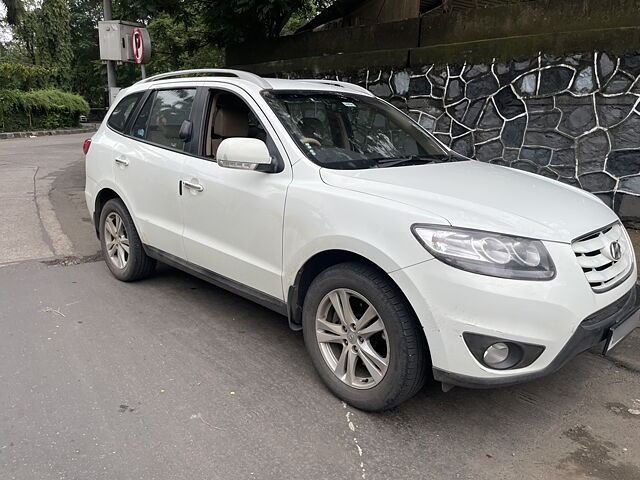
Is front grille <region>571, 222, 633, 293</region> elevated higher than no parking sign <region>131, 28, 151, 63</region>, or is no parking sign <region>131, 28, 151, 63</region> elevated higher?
no parking sign <region>131, 28, 151, 63</region>

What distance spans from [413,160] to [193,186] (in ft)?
5.09

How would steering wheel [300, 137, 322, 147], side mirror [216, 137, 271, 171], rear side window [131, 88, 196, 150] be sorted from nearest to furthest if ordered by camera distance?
side mirror [216, 137, 271, 171], steering wheel [300, 137, 322, 147], rear side window [131, 88, 196, 150]

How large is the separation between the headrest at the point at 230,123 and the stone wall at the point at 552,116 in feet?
13.3

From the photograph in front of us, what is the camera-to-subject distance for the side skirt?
3305 millimetres

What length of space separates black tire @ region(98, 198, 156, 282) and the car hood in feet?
7.47

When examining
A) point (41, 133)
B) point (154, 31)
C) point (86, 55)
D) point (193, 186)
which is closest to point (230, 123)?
point (193, 186)

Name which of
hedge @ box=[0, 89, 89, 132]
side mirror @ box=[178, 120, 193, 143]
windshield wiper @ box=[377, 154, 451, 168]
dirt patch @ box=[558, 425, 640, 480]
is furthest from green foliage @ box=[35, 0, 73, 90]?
dirt patch @ box=[558, 425, 640, 480]

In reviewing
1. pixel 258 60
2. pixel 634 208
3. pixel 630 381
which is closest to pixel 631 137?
pixel 634 208

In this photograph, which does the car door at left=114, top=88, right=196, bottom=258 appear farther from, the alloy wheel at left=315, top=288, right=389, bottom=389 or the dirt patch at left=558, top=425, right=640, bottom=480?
the dirt patch at left=558, top=425, right=640, bottom=480

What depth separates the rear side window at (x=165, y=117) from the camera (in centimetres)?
407

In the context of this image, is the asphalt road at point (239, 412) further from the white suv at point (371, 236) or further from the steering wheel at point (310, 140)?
the steering wheel at point (310, 140)

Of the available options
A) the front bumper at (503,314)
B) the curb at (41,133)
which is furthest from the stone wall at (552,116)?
the curb at (41,133)

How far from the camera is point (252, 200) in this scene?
3277 mm

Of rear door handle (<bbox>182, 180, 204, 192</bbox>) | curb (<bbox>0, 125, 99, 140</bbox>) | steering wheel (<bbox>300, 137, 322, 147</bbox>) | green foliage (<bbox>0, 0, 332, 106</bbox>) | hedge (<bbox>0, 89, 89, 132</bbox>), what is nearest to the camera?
steering wheel (<bbox>300, 137, 322, 147</bbox>)
